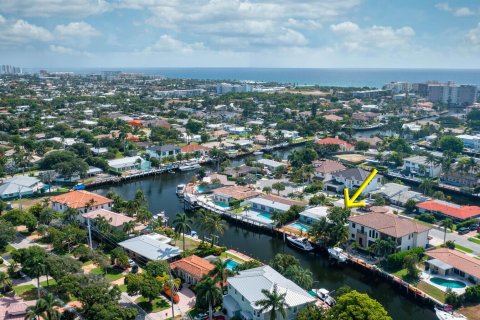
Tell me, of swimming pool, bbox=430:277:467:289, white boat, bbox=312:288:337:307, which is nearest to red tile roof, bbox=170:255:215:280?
white boat, bbox=312:288:337:307

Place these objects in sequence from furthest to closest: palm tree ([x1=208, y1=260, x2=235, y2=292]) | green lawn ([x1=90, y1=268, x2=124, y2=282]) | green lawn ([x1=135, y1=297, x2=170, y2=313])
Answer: green lawn ([x1=90, y1=268, x2=124, y2=282]) < green lawn ([x1=135, y1=297, x2=170, y2=313]) < palm tree ([x1=208, y1=260, x2=235, y2=292])

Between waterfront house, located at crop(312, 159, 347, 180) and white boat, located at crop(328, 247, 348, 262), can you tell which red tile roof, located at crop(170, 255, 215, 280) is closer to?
white boat, located at crop(328, 247, 348, 262)

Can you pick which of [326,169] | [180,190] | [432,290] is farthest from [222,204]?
[432,290]

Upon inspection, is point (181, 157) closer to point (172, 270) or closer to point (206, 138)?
point (206, 138)

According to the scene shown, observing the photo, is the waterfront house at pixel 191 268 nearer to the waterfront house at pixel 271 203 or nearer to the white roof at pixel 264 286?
the white roof at pixel 264 286

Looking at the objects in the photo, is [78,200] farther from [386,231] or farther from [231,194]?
[386,231]
